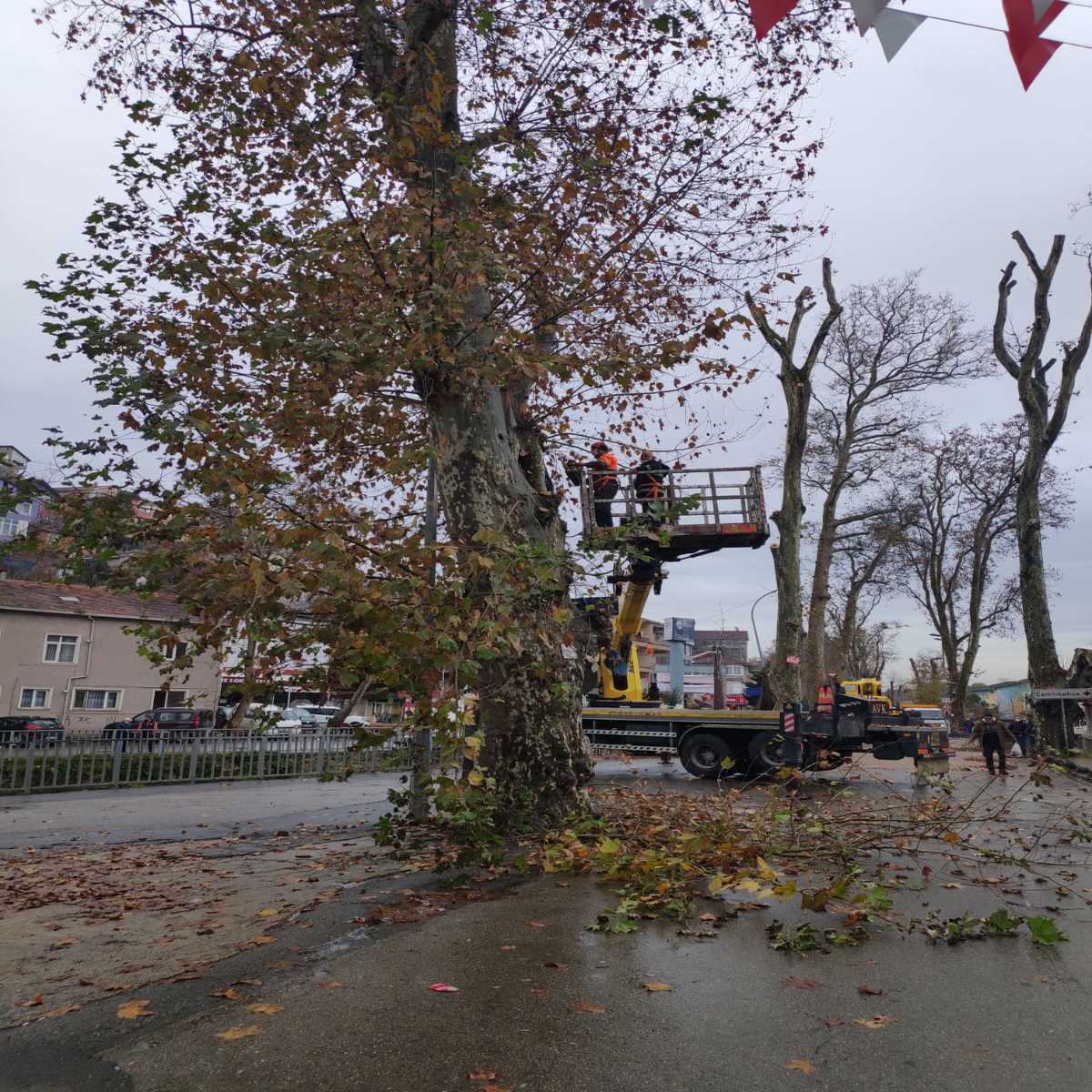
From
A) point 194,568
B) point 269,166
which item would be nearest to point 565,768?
point 194,568

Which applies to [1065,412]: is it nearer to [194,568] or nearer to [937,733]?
[937,733]

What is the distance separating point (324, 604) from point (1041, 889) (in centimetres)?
548

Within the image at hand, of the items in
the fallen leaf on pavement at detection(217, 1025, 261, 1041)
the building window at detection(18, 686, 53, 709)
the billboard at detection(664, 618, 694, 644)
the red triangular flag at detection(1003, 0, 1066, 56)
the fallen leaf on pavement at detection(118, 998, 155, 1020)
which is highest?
the billboard at detection(664, 618, 694, 644)

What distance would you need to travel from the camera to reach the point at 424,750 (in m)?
8.16

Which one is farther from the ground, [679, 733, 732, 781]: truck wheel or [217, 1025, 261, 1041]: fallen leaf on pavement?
[679, 733, 732, 781]: truck wheel

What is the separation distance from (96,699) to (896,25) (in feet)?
140

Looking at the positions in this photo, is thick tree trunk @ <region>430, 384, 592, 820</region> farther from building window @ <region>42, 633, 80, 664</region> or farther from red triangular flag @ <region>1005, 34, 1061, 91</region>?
building window @ <region>42, 633, 80, 664</region>

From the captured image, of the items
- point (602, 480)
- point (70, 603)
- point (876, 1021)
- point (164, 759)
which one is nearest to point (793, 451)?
point (602, 480)

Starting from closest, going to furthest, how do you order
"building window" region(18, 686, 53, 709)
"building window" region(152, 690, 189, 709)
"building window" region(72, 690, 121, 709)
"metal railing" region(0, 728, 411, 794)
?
"metal railing" region(0, 728, 411, 794) → "building window" region(18, 686, 53, 709) → "building window" region(72, 690, 121, 709) → "building window" region(152, 690, 189, 709)

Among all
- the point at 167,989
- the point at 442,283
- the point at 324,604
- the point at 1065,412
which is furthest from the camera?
the point at 1065,412

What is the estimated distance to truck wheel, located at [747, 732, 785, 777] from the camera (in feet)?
56.3

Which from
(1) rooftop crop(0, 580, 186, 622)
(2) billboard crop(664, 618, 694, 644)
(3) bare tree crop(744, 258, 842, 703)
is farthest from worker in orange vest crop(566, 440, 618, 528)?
(2) billboard crop(664, 618, 694, 644)

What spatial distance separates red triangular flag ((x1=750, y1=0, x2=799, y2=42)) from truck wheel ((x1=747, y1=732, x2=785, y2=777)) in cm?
1419

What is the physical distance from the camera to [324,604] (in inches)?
232
